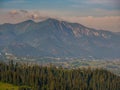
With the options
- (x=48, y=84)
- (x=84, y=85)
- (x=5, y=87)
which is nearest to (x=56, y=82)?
(x=48, y=84)

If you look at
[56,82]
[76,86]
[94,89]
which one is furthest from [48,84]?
[94,89]

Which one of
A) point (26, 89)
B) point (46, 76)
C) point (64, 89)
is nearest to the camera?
point (26, 89)

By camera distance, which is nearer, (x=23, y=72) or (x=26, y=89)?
(x=26, y=89)

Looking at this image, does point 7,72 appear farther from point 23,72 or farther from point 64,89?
point 64,89

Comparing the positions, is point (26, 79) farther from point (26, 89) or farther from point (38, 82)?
point (26, 89)

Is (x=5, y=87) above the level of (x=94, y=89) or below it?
above

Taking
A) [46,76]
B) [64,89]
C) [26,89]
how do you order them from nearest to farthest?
[26,89]
[64,89]
[46,76]

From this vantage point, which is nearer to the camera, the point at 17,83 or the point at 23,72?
the point at 17,83

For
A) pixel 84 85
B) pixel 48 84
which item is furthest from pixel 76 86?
pixel 48 84

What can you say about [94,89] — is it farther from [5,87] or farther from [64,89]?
[5,87]
